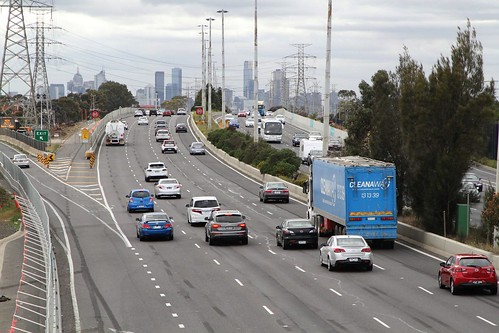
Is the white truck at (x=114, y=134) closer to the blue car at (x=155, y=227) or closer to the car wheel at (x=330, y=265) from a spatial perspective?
the blue car at (x=155, y=227)

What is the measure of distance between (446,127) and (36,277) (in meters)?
19.4

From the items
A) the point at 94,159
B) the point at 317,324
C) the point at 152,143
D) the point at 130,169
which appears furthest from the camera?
the point at 152,143

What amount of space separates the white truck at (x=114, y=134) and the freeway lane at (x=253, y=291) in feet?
202

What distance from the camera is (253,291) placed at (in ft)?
97.5

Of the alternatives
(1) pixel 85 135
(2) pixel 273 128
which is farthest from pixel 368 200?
(2) pixel 273 128

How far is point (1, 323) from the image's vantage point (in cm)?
2550

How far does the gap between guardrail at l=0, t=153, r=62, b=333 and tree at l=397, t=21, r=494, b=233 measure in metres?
16.4

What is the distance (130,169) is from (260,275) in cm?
5499

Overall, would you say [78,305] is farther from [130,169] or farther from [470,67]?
[130,169]

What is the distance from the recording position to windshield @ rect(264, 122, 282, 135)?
117 m

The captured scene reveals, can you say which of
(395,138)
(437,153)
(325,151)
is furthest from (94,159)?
(437,153)

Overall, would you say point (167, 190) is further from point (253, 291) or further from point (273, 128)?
point (273, 128)

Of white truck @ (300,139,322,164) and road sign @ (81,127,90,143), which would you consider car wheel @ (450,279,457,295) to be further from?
road sign @ (81,127,90,143)

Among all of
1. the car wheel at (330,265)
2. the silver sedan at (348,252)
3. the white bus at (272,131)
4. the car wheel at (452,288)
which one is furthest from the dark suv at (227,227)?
the white bus at (272,131)
